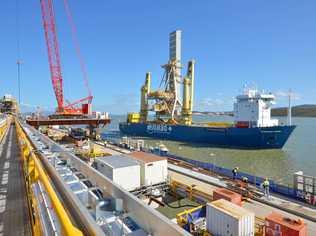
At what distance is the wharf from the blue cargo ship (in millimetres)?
30698

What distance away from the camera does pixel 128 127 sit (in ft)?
254

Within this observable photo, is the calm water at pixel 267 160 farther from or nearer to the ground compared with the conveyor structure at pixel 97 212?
nearer to the ground

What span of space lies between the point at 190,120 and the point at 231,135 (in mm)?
20550

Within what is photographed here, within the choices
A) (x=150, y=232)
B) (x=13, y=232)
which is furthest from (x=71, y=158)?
(x=150, y=232)

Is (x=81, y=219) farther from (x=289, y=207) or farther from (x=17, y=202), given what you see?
(x=289, y=207)

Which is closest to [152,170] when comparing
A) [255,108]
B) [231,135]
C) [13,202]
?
[13,202]

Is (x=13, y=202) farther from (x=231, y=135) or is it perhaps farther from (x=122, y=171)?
(x=231, y=135)

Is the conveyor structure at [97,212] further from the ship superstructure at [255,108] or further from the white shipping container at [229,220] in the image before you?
the ship superstructure at [255,108]

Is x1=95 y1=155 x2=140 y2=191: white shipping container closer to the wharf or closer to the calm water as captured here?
the wharf

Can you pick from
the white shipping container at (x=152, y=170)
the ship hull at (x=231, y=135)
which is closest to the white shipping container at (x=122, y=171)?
the white shipping container at (x=152, y=170)

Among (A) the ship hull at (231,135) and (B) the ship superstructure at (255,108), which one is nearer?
(A) the ship hull at (231,135)

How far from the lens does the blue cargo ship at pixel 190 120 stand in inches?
1762

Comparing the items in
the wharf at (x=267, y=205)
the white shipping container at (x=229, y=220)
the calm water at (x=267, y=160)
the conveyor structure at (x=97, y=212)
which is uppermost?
the conveyor structure at (x=97, y=212)

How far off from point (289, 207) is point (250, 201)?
222cm
